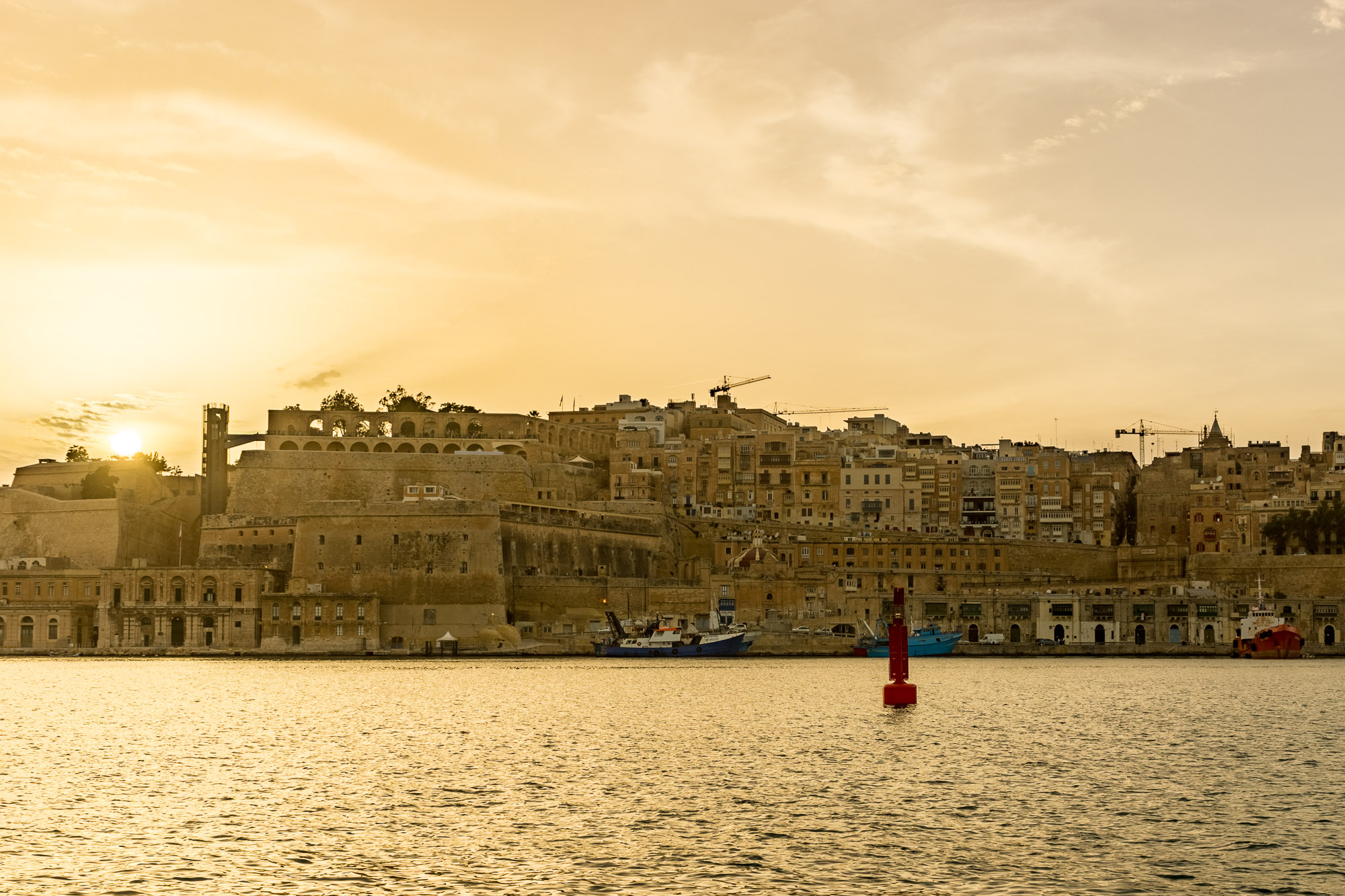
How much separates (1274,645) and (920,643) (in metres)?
15.2

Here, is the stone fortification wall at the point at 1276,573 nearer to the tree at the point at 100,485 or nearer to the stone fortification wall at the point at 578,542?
the stone fortification wall at the point at 578,542

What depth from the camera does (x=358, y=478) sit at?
82.0 m

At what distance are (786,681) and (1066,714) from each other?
14.0m

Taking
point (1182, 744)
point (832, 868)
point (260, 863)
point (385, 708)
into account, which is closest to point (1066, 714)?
point (1182, 744)

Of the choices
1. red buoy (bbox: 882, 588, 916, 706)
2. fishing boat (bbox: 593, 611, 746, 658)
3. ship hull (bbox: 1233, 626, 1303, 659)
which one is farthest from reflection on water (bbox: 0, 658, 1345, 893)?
ship hull (bbox: 1233, 626, 1303, 659)

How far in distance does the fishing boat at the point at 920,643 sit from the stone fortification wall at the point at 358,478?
19975mm

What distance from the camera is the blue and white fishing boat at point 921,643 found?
7062 cm

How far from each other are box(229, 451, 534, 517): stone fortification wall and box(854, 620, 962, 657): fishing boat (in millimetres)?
19975

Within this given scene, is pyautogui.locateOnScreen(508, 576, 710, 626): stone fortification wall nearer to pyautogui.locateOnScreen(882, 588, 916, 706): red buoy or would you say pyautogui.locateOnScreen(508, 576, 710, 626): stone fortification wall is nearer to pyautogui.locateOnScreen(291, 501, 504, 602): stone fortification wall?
pyautogui.locateOnScreen(291, 501, 504, 602): stone fortification wall

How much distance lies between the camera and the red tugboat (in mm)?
70688

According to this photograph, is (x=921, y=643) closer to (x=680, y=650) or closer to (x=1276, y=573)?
(x=680, y=650)

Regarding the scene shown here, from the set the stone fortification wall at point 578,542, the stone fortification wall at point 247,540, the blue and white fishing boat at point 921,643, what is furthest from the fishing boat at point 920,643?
the stone fortification wall at point 247,540

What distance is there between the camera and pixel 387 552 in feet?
229

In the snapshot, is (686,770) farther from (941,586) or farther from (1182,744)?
(941,586)
